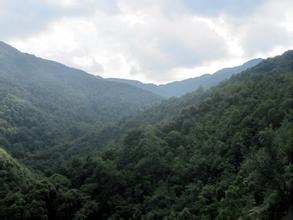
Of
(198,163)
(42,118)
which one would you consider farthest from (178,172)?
(42,118)

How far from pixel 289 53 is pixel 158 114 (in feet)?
118

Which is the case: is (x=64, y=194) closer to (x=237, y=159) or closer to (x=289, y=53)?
(x=237, y=159)

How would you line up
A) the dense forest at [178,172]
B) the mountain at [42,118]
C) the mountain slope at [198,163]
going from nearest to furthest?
1. the mountain slope at [198,163]
2. the dense forest at [178,172]
3. the mountain at [42,118]

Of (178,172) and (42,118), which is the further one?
(42,118)

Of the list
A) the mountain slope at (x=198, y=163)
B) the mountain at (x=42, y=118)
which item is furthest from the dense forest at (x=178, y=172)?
the mountain at (x=42, y=118)

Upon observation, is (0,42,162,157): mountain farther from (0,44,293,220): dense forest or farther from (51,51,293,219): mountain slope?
(51,51,293,219): mountain slope

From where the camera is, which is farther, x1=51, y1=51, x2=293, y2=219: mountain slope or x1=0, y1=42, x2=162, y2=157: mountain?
x1=0, y1=42, x2=162, y2=157: mountain

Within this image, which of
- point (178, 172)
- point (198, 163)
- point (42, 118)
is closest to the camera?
point (198, 163)

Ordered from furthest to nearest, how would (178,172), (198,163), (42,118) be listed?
(42,118) → (178,172) → (198,163)

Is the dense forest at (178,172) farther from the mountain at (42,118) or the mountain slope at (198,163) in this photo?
the mountain at (42,118)

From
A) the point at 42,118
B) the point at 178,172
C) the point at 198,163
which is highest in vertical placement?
the point at 42,118

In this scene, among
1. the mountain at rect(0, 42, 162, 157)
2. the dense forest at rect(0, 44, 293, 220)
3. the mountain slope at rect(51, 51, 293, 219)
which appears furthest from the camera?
the mountain at rect(0, 42, 162, 157)

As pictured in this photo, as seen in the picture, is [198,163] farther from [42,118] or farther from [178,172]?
[42,118]

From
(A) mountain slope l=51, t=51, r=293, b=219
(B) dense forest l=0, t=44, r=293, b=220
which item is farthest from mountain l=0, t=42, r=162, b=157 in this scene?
(A) mountain slope l=51, t=51, r=293, b=219
